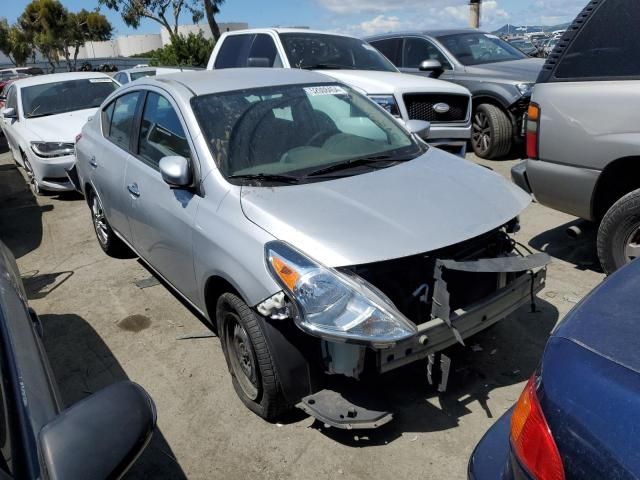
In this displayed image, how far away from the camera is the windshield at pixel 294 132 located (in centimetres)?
318

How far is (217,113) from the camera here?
3350 millimetres

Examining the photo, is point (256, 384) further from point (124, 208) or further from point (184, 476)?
point (124, 208)

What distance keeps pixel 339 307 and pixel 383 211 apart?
630 mm

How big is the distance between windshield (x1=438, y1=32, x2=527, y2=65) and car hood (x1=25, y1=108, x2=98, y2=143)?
6.00 m

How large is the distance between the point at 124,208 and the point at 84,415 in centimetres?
291

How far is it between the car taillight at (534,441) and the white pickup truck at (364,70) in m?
5.66

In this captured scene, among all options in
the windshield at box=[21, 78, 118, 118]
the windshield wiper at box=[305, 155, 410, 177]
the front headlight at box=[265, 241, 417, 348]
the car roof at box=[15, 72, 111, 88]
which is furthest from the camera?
the car roof at box=[15, 72, 111, 88]

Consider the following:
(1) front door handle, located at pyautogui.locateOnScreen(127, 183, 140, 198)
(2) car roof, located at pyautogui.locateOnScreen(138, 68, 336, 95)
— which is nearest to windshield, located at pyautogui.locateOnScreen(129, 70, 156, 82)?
(2) car roof, located at pyautogui.locateOnScreen(138, 68, 336, 95)

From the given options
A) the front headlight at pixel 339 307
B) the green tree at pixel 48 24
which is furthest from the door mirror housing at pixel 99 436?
the green tree at pixel 48 24

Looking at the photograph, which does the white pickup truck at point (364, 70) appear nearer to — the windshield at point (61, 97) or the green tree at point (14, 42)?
the windshield at point (61, 97)

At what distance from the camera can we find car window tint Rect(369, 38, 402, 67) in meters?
9.59

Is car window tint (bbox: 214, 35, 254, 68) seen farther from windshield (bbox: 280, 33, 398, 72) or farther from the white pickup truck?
windshield (bbox: 280, 33, 398, 72)

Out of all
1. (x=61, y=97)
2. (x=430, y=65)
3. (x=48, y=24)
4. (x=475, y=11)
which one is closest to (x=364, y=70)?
(x=430, y=65)

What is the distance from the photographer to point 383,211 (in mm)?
2727
